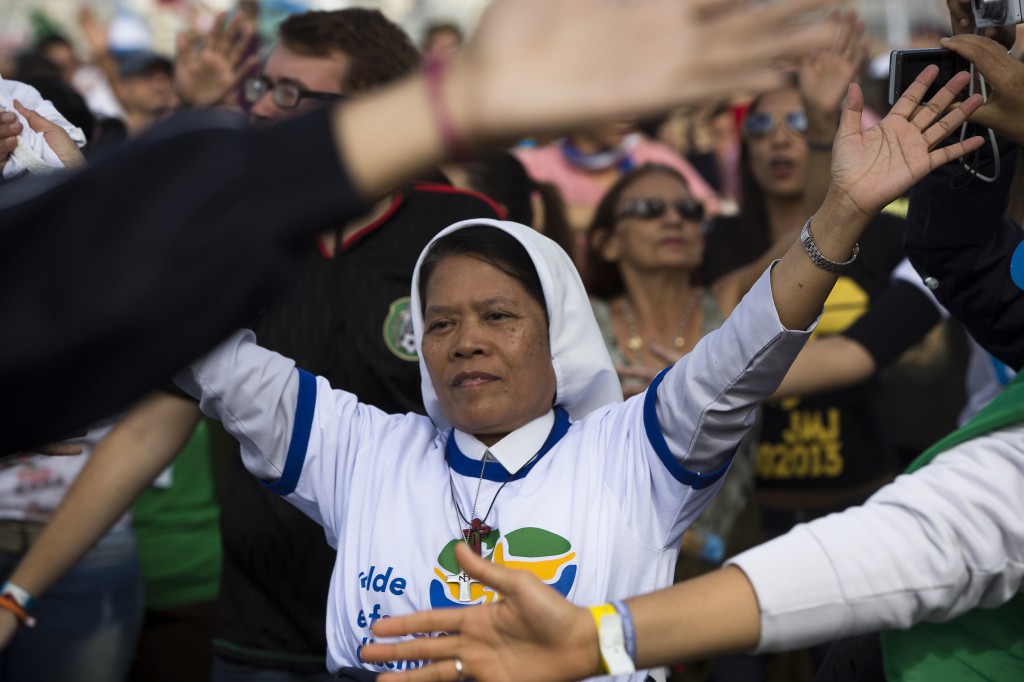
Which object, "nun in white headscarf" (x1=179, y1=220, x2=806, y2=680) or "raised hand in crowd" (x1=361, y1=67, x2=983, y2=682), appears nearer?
"raised hand in crowd" (x1=361, y1=67, x2=983, y2=682)

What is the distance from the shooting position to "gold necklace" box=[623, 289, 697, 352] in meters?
4.00

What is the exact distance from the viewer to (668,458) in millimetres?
2195

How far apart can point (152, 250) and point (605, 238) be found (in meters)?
3.32

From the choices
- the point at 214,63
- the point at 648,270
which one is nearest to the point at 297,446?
the point at 648,270

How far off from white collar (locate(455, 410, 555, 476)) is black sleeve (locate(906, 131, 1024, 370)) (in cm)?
84

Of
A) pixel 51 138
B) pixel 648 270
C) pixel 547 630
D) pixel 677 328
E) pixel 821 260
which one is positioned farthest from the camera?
pixel 648 270

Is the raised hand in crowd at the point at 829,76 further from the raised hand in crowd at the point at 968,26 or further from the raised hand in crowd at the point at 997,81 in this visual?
the raised hand in crowd at the point at 997,81

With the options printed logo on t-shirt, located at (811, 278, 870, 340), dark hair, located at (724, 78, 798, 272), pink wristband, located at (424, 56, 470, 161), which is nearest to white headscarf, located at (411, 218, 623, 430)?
pink wristband, located at (424, 56, 470, 161)

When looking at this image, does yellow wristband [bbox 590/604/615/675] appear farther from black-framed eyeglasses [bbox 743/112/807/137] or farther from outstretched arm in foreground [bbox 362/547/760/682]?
black-framed eyeglasses [bbox 743/112/807/137]

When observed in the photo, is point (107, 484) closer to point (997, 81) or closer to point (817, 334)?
point (997, 81)

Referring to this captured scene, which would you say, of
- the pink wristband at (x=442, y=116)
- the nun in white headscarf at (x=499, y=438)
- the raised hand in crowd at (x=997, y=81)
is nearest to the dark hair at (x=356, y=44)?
the nun in white headscarf at (x=499, y=438)

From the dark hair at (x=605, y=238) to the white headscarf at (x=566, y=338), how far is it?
1.63m

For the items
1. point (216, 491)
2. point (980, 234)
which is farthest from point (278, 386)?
point (216, 491)

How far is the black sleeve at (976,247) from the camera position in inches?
93.7
